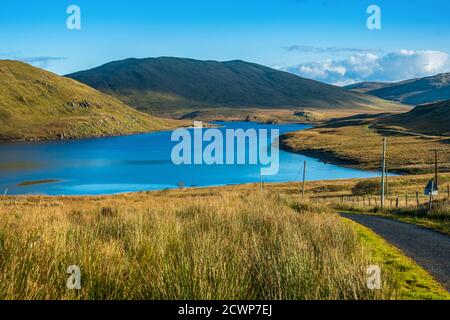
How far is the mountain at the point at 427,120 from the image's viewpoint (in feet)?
495

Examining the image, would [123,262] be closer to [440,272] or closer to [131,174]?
[440,272]

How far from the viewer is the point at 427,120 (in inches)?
6560

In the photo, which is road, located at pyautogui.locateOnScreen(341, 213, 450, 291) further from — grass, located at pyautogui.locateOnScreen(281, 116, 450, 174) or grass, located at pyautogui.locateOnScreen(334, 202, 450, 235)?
grass, located at pyautogui.locateOnScreen(281, 116, 450, 174)

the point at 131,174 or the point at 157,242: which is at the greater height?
the point at 157,242

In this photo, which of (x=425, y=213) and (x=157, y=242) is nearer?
(x=157, y=242)

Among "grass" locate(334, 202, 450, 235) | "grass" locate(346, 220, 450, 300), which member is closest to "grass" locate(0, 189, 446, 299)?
"grass" locate(346, 220, 450, 300)

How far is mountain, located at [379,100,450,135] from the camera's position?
495ft

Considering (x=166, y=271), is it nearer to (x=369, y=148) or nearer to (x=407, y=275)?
(x=407, y=275)

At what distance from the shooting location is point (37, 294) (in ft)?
20.4

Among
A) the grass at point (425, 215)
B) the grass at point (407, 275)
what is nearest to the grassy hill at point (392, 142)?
the grass at point (425, 215)

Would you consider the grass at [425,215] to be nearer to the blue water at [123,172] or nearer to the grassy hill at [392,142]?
the blue water at [123,172]

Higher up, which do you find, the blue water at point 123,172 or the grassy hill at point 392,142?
the grassy hill at point 392,142

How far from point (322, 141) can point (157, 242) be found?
441 ft
